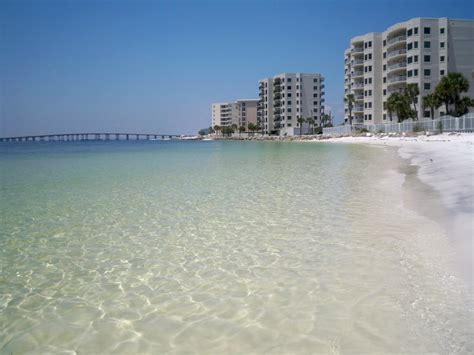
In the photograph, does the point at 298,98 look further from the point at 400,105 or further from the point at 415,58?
the point at 400,105

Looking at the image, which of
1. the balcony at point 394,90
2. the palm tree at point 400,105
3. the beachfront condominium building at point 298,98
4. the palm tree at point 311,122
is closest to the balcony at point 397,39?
the balcony at point 394,90

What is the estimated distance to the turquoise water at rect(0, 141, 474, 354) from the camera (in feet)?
13.9

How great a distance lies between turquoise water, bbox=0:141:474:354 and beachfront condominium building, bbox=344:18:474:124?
83.9 metres

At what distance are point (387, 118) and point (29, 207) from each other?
9231cm

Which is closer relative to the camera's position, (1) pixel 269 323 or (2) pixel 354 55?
(1) pixel 269 323

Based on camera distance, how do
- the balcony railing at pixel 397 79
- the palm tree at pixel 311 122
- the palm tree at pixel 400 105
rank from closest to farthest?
the palm tree at pixel 400 105 → the balcony railing at pixel 397 79 → the palm tree at pixel 311 122

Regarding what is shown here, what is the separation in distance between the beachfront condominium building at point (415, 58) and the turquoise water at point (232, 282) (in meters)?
83.9

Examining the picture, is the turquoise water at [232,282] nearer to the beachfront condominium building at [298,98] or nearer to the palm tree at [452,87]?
the palm tree at [452,87]

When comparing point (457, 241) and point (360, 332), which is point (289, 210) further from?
point (360, 332)

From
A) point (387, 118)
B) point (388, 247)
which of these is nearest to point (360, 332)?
point (388, 247)

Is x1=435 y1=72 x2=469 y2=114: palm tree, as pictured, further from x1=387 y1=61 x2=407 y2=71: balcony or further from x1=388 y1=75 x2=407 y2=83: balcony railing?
x1=387 y1=61 x2=407 y2=71: balcony

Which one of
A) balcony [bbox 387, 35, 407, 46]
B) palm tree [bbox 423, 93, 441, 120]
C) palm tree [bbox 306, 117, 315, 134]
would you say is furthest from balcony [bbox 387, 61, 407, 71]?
palm tree [bbox 306, 117, 315, 134]

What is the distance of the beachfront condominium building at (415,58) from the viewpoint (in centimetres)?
8412

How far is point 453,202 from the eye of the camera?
34.7 ft
